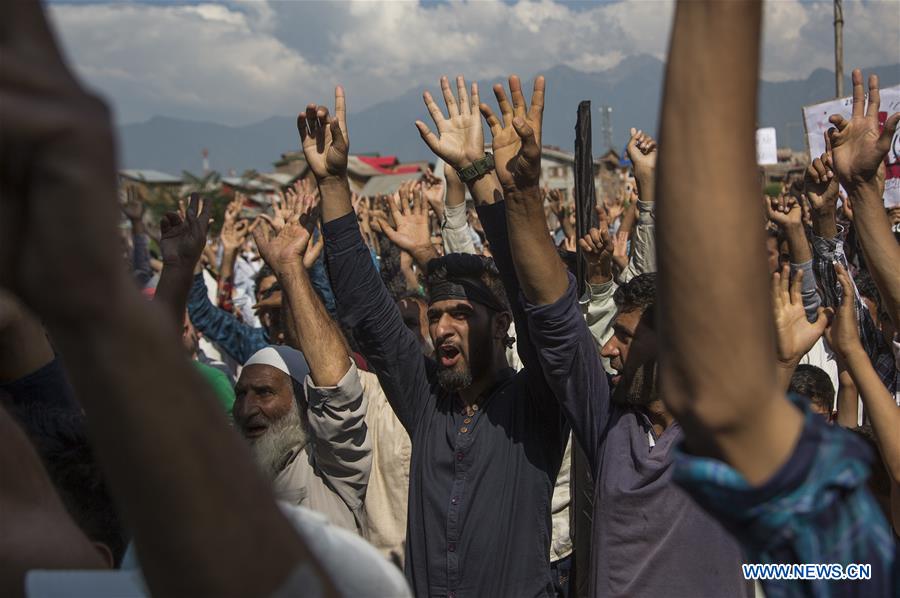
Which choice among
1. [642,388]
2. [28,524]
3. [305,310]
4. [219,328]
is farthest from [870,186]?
[219,328]

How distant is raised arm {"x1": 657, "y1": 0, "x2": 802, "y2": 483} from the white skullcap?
9.74 ft

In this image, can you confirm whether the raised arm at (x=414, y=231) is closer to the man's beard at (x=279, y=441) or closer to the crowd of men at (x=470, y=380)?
the crowd of men at (x=470, y=380)

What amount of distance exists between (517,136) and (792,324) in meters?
1.16

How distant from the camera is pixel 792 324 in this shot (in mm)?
3043

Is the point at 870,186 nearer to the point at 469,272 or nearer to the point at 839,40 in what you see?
the point at 469,272

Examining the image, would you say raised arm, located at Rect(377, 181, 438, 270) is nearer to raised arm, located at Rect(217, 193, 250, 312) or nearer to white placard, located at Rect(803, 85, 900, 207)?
raised arm, located at Rect(217, 193, 250, 312)

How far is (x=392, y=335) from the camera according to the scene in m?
3.23

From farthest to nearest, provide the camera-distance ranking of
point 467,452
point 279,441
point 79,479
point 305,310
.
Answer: point 279,441 → point 305,310 → point 467,452 → point 79,479

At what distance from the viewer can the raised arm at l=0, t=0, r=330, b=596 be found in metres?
0.64

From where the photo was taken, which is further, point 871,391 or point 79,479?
point 871,391

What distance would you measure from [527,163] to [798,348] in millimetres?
1137

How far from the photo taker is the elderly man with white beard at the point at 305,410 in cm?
328

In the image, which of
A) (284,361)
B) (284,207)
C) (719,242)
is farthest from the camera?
(284,207)

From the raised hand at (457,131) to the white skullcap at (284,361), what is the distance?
3.73ft
